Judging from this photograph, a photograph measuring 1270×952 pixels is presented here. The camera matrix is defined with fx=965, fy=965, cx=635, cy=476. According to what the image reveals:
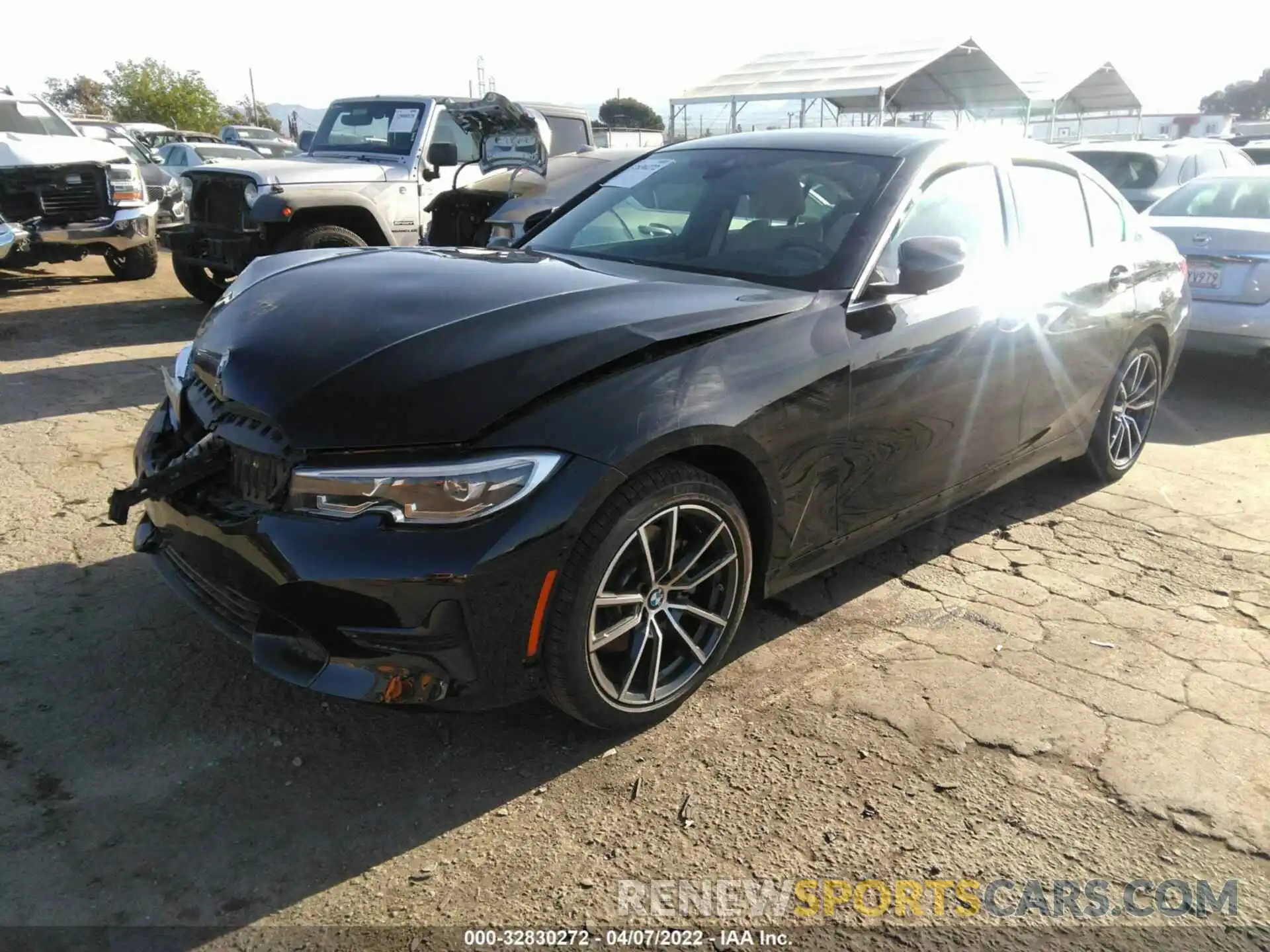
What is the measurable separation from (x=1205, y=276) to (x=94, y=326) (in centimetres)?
860

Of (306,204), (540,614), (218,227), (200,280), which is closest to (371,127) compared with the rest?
(306,204)

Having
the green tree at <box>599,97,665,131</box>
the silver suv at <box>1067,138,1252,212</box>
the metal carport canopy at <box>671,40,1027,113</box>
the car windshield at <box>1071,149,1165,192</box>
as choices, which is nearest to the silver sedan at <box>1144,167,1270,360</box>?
the silver suv at <box>1067,138,1252,212</box>

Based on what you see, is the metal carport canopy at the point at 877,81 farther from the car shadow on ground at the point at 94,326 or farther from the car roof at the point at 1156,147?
the car shadow on ground at the point at 94,326

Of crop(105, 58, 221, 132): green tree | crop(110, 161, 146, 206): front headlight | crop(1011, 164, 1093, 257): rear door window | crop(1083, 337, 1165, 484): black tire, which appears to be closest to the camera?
crop(1011, 164, 1093, 257): rear door window

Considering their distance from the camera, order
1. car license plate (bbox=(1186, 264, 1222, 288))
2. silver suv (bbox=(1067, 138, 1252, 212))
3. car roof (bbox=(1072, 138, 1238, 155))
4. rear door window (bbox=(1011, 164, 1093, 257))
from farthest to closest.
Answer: car roof (bbox=(1072, 138, 1238, 155)) < silver suv (bbox=(1067, 138, 1252, 212)) < car license plate (bbox=(1186, 264, 1222, 288)) < rear door window (bbox=(1011, 164, 1093, 257))

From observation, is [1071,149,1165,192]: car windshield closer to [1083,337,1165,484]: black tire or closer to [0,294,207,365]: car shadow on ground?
[1083,337,1165,484]: black tire

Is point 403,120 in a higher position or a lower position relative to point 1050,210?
higher

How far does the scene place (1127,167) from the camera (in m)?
10.6

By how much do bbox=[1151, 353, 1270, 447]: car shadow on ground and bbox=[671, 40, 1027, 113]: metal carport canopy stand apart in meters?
16.1

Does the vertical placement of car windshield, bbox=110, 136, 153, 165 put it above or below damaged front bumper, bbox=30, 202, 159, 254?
above

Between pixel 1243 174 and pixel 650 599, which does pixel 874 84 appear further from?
pixel 650 599

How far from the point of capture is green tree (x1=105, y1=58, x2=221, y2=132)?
117 ft

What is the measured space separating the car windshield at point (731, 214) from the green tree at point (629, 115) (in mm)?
44769

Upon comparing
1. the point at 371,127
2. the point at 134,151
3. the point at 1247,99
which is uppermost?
the point at 1247,99
